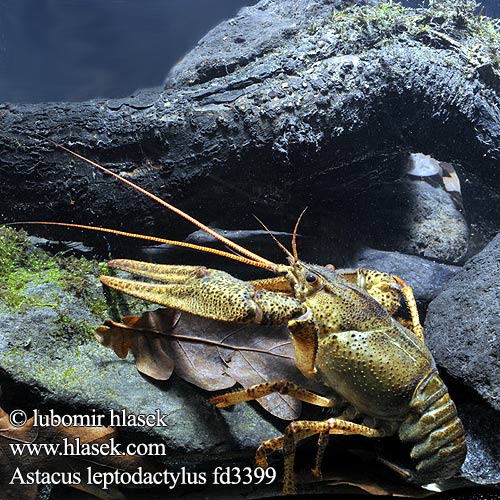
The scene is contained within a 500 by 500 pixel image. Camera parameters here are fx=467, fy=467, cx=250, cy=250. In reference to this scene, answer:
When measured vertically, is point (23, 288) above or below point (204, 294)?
above

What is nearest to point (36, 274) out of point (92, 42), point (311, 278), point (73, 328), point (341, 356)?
point (73, 328)

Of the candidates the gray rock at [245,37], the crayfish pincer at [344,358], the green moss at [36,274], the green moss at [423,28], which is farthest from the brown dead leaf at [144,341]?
the gray rock at [245,37]

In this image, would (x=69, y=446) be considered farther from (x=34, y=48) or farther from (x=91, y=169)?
(x=34, y=48)

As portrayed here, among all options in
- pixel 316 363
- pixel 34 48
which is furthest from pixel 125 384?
pixel 34 48

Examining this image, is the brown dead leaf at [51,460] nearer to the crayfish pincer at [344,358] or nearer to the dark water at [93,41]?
the crayfish pincer at [344,358]

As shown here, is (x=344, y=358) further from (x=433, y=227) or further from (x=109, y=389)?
(x=433, y=227)

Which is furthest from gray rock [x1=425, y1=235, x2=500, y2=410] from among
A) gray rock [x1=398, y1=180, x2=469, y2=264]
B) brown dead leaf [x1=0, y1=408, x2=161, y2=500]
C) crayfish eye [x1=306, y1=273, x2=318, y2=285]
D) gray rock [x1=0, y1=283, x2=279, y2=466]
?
brown dead leaf [x1=0, y1=408, x2=161, y2=500]
